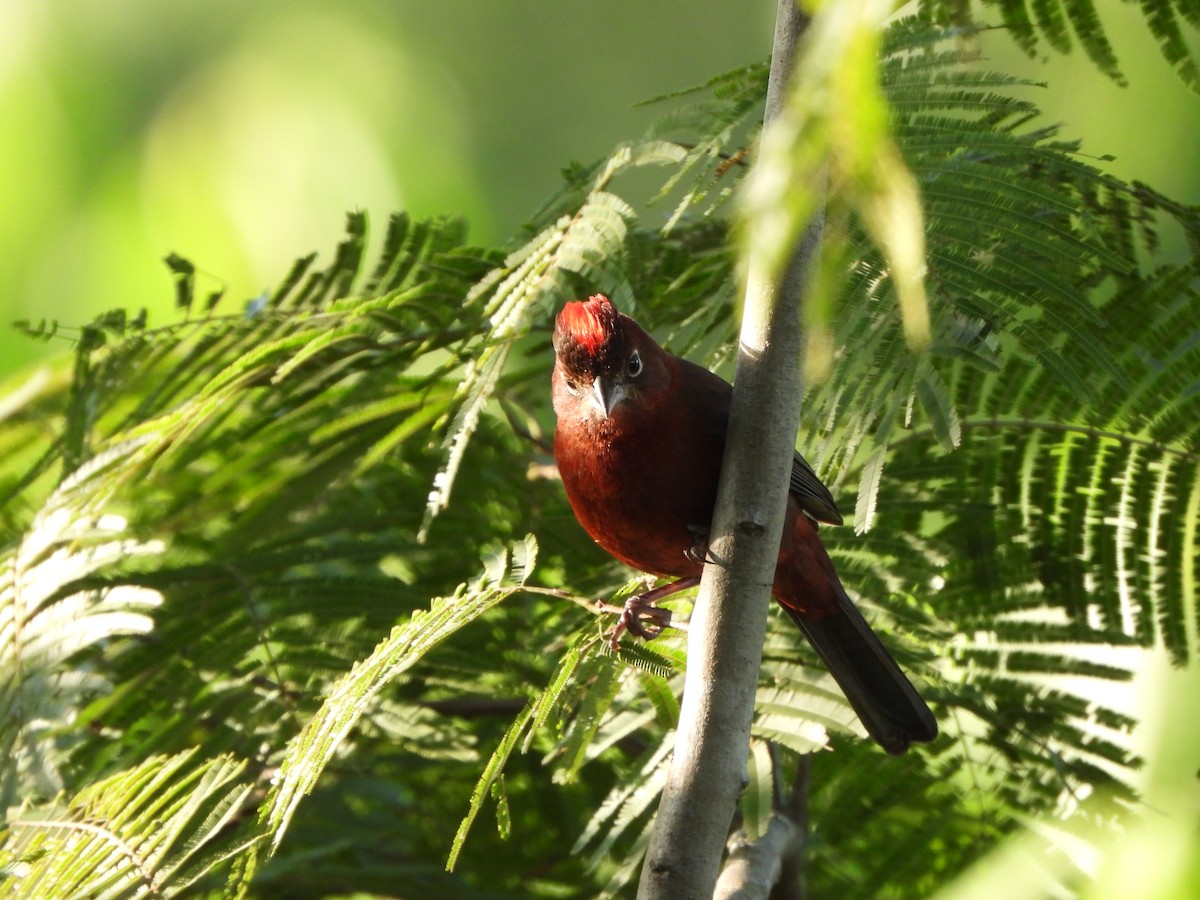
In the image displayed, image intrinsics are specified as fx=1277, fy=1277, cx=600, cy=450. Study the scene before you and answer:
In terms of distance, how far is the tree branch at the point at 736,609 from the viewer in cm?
147

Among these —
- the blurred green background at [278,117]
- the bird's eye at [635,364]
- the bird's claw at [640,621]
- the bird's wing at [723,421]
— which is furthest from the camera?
the blurred green background at [278,117]

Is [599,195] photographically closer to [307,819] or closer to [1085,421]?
[1085,421]

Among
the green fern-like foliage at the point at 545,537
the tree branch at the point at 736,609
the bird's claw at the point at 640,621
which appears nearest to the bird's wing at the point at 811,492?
the green fern-like foliage at the point at 545,537

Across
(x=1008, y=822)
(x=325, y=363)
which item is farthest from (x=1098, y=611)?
(x=325, y=363)

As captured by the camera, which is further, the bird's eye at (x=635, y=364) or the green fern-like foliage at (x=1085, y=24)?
the bird's eye at (x=635, y=364)

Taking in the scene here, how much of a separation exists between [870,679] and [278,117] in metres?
4.22

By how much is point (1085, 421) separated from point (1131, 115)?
151cm

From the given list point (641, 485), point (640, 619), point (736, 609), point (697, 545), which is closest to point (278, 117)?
point (641, 485)

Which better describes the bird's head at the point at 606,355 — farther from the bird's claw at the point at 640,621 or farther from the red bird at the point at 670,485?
the bird's claw at the point at 640,621

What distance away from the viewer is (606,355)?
2.31 metres

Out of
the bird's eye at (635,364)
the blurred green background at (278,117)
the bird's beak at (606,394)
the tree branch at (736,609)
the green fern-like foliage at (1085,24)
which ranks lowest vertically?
the tree branch at (736,609)

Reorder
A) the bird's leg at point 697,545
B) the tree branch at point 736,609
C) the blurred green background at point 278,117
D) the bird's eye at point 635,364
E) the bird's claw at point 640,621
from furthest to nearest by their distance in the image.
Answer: the blurred green background at point 278,117 → the bird's eye at point 635,364 → the bird's leg at point 697,545 → the bird's claw at point 640,621 → the tree branch at point 736,609

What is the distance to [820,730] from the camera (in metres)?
2.17

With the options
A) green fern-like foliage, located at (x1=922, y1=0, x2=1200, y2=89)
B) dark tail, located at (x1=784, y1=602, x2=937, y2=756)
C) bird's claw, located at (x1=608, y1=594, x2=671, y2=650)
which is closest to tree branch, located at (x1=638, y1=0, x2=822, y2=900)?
bird's claw, located at (x1=608, y1=594, x2=671, y2=650)
